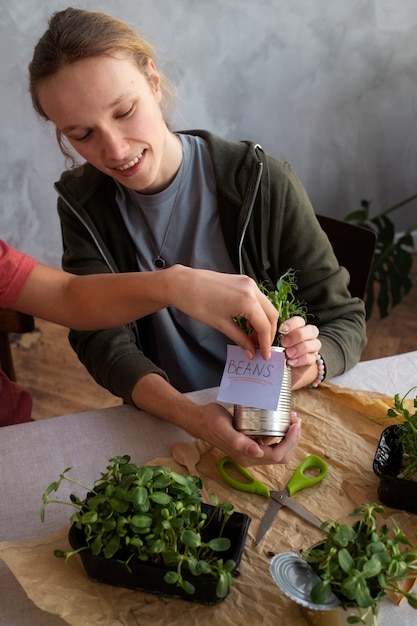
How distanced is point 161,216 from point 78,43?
414 mm

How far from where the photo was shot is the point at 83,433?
115 centimetres

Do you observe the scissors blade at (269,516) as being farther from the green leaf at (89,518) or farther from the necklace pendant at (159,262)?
the necklace pendant at (159,262)

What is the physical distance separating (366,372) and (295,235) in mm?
328

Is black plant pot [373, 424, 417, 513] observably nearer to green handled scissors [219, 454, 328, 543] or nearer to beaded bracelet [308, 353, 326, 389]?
green handled scissors [219, 454, 328, 543]

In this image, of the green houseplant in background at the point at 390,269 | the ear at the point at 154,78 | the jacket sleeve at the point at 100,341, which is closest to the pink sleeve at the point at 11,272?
the jacket sleeve at the point at 100,341

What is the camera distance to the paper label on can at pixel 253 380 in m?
0.98

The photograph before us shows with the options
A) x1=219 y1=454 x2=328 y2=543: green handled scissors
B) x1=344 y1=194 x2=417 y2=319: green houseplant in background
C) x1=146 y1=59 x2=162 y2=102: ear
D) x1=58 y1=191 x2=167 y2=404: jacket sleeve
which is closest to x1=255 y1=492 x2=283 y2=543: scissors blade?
x1=219 y1=454 x2=328 y2=543: green handled scissors

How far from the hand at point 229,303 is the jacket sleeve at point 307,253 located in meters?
0.37

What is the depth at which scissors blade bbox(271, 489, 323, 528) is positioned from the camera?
96cm

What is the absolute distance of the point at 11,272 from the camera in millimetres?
1271

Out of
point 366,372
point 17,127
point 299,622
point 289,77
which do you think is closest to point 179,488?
point 299,622

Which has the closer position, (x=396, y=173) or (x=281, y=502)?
(x=281, y=502)

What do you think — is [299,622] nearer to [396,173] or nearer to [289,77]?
[289,77]

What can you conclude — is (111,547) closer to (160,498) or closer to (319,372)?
(160,498)
